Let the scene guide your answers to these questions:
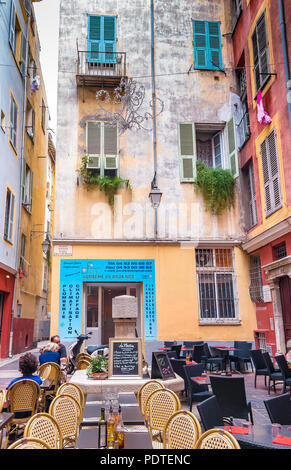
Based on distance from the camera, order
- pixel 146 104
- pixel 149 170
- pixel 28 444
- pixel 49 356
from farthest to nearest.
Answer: pixel 146 104 → pixel 149 170 → pixel 49 356 → pixel 28 444

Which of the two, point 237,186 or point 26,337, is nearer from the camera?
point 237,186

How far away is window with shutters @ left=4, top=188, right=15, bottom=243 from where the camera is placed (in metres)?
13.2

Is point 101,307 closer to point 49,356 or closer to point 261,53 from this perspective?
point 49,356

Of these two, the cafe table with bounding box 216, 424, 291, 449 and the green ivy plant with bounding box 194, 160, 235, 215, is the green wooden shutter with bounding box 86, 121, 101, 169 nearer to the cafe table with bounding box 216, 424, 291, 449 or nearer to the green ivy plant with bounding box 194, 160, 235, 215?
the green ivy plant with bounding box 194, 160, 235, 215

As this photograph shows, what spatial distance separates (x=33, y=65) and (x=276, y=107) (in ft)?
37.6

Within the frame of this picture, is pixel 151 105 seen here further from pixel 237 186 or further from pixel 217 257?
pixel 217 257

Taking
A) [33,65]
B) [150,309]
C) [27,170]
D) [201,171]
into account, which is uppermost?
[33,65]

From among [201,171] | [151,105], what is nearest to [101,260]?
[201,171]

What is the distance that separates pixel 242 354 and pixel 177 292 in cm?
259

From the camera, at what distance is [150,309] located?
1207 centimetres

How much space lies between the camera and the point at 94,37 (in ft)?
44.5

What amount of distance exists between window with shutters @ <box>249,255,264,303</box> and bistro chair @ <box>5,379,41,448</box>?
815cm

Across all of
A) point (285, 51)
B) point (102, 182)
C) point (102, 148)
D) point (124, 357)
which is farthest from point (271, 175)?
point (124, 357)

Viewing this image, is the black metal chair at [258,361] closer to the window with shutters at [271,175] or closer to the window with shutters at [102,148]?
the window with shutters at [271,175]
